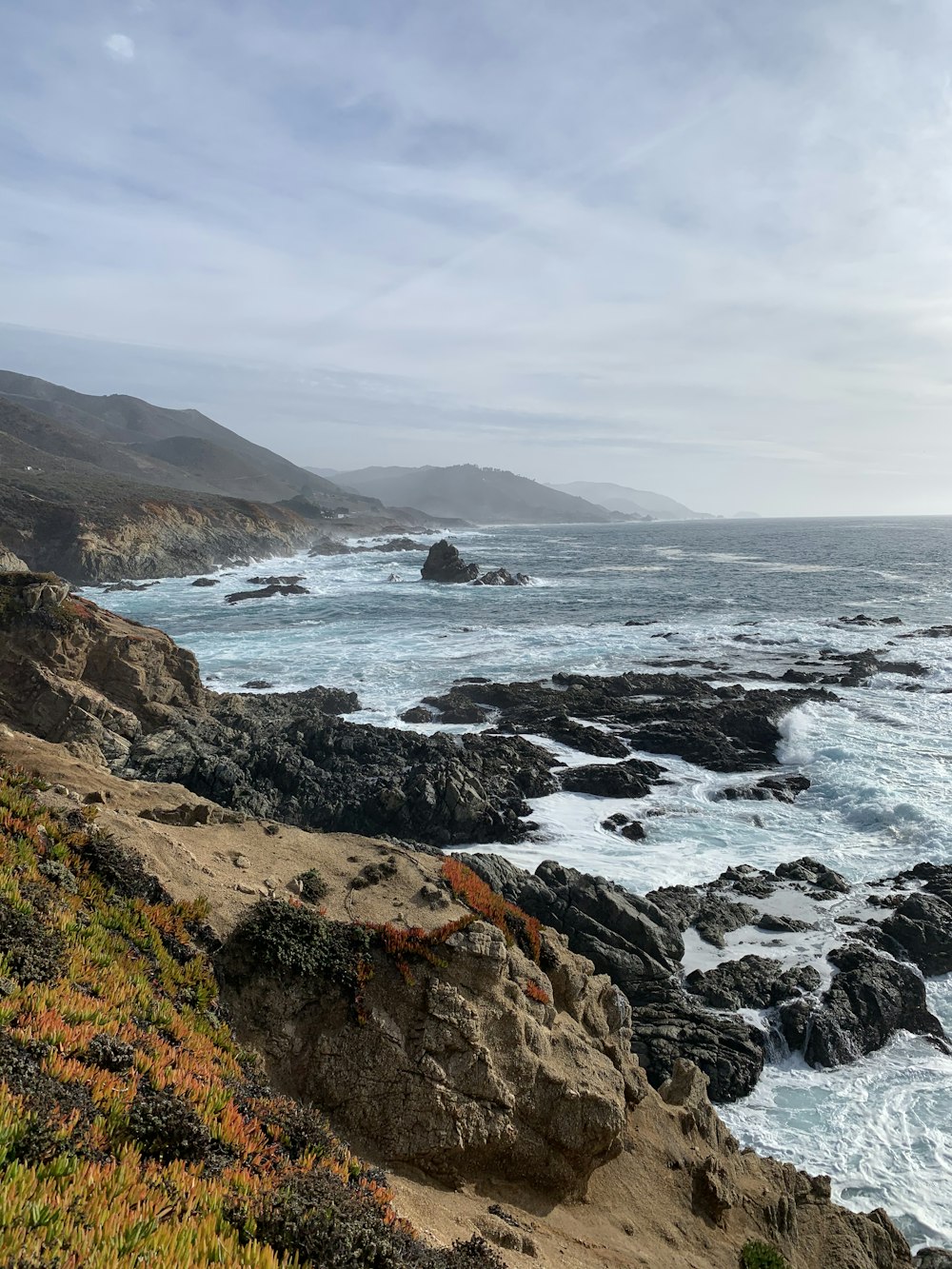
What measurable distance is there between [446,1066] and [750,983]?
371 inches

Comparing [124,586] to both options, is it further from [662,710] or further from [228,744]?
[662,710]

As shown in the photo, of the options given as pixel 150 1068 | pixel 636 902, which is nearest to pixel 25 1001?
pixel 150 1068

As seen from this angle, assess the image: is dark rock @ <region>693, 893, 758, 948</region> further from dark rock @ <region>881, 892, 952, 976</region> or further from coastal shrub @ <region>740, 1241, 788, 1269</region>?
coastal shrub @ <region>740, 1241, 788, 1269</region>

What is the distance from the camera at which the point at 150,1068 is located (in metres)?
5.95

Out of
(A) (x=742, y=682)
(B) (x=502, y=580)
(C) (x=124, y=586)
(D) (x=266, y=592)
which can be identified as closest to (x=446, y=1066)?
(A) (x=742, y=682)

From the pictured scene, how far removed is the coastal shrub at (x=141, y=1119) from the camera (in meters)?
3.96

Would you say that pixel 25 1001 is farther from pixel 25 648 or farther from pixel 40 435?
pixel 40 435

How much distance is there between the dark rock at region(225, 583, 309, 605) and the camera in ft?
202

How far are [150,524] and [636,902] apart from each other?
79.7 metres

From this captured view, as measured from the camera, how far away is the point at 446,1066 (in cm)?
839

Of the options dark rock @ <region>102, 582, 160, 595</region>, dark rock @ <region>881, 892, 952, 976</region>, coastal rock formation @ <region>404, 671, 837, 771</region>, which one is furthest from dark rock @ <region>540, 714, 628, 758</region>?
dark rock @ <region>102, 582, 160, 595</region>

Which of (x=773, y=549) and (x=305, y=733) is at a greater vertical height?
(x=773, y=549)

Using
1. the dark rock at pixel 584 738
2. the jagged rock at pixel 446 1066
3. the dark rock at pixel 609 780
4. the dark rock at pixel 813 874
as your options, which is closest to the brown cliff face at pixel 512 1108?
the jagged rock at pixel 446 1066

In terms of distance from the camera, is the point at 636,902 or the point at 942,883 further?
the point at 942,883
